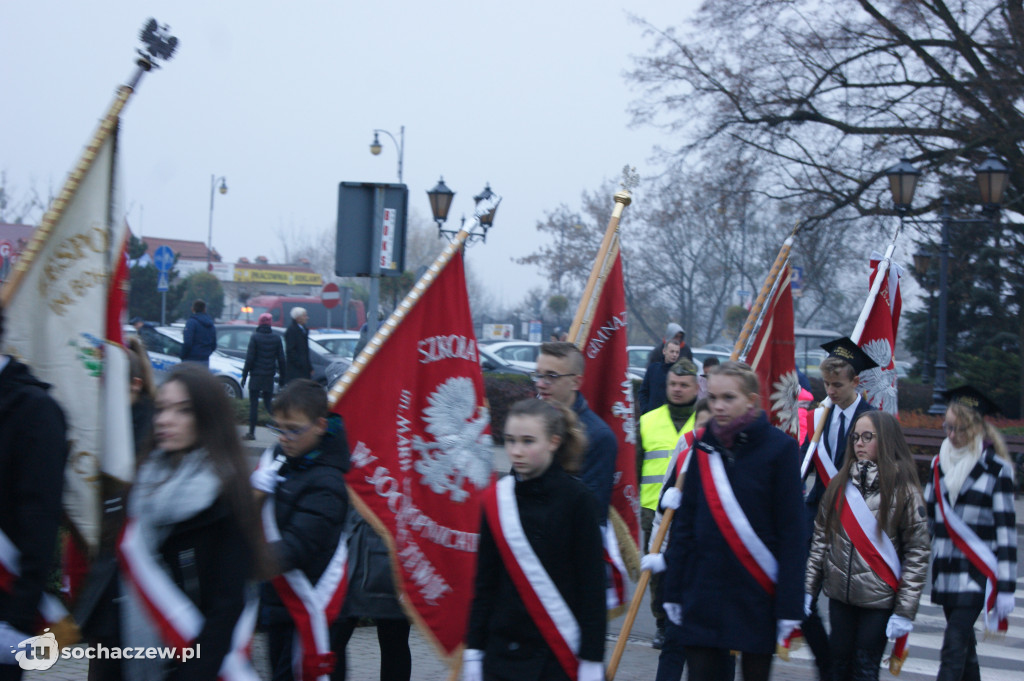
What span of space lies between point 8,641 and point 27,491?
400 mm

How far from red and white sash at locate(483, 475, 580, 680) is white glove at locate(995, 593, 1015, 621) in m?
2.89

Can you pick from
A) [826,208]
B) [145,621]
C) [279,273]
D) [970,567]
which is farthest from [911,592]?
[279,273]

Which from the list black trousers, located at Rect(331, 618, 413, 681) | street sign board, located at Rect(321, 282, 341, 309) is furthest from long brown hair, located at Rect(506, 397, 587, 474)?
street sign board, located at Rect(321, 282, 341, 309)

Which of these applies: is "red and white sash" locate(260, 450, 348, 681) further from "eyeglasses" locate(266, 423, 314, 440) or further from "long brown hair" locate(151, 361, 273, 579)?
"long brown hair" locate(151, 361, 273, 579)

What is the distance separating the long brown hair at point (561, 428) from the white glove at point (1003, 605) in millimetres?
2816

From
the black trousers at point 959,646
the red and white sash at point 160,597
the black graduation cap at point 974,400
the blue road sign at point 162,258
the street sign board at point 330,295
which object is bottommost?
the black trousers at point 959,646

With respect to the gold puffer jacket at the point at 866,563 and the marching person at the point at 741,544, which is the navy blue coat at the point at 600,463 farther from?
the gold puffer jacket at the point at 866,563

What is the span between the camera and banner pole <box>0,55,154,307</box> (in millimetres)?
3941

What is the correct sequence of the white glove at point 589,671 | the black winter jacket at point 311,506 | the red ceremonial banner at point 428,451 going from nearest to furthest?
the white glove at point 589,671, the black winter jacket at point 311,506, the red ceremonial banner at point 428,451

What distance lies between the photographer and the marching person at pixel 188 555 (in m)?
2.96

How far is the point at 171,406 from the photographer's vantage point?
3.13m

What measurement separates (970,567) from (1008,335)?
22.2m

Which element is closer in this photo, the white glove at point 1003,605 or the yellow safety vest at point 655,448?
the white glove at point 1003,605

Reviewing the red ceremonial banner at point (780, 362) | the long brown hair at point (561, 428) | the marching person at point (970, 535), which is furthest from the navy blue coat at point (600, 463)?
the red ceremonial banner at point (780, 362)
